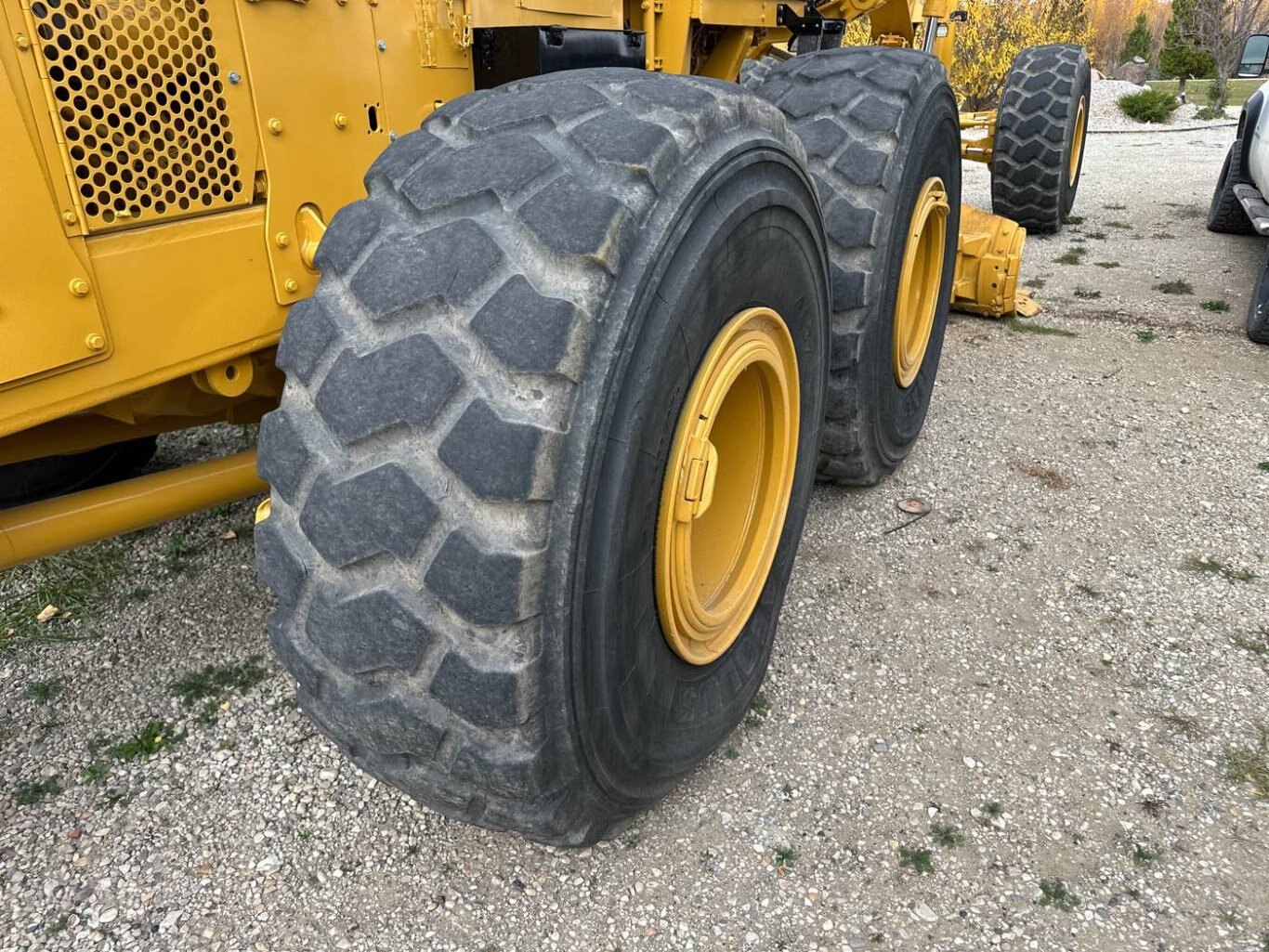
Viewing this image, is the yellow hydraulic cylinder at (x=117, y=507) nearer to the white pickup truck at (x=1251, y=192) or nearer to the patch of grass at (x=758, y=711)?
the patch of grass at (x=758, y=711)

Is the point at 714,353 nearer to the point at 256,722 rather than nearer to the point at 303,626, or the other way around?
the point at 303,626

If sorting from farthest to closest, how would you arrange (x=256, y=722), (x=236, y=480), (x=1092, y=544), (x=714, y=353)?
1. (x=1092, y=544)
2. (x=256, y=722)
3. (x=236, y=480)
4. (x=714, y=353)

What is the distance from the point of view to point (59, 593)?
2.74 metres

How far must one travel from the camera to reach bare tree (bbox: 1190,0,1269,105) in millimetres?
18016

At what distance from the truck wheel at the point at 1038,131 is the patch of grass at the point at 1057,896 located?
5.67 metres

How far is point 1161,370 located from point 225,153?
4.39m

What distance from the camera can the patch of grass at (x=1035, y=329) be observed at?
4930mm

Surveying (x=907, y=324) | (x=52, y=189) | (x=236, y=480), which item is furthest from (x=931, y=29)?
(x=52, y=189)

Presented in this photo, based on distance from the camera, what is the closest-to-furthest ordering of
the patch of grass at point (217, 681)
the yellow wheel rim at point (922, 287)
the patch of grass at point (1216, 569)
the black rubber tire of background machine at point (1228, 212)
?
the patch of grass at point (217, 681)
the patch of grass at point (1216, 569)
the yellow wheel rim at point (922, 287)
the black rubber tire of background machine at point (1228, 212)

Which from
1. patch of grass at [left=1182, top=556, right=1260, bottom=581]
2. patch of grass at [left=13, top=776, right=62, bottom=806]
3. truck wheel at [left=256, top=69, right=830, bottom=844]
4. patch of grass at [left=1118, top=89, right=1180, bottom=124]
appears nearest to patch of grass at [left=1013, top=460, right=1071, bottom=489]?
patch of grass at [left=1182, top=556, right=1260, bottom=581]

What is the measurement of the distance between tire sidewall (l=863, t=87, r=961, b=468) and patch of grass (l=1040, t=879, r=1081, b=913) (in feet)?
4.76

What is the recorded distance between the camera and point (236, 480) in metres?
2.06

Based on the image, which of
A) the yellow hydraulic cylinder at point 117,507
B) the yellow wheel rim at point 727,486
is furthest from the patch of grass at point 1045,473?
the yellow hydraulic cylinder at point 117,507

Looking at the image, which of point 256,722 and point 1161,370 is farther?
point 1161,370
